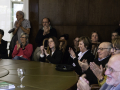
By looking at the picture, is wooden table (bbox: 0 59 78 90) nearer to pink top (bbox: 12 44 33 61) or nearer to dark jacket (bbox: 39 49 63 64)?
dark jacket (bbox: 39 49 63 64)

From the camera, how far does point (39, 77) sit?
2.34m

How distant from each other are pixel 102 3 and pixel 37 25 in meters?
2.00

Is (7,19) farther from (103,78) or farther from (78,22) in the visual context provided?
(103,78)

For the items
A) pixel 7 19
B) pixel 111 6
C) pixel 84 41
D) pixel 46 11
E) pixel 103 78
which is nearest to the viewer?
pixel 103 78

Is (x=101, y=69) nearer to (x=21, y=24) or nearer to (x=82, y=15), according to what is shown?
(x=82, y=15)

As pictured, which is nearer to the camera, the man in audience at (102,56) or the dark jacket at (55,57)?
the man in audience at (102,56)

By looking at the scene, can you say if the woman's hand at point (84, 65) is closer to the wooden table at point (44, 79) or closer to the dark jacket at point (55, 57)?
the wooden table at point (44, 79)

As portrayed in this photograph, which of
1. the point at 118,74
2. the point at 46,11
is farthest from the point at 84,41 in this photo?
the point at 46,11

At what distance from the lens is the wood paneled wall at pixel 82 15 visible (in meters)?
5.29

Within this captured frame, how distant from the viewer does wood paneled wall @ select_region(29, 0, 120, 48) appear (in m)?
5.29

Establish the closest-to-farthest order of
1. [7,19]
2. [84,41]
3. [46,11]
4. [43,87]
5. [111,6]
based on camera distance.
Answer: [43,87] → [84,41] → [111,6] → [46,11] → [7,19]

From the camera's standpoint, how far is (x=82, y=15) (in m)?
5.45

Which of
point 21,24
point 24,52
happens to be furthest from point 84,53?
point 21,24

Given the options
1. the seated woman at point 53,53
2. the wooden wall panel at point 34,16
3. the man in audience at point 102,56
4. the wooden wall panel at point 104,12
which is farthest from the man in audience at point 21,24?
the man in audience at point 102,56
